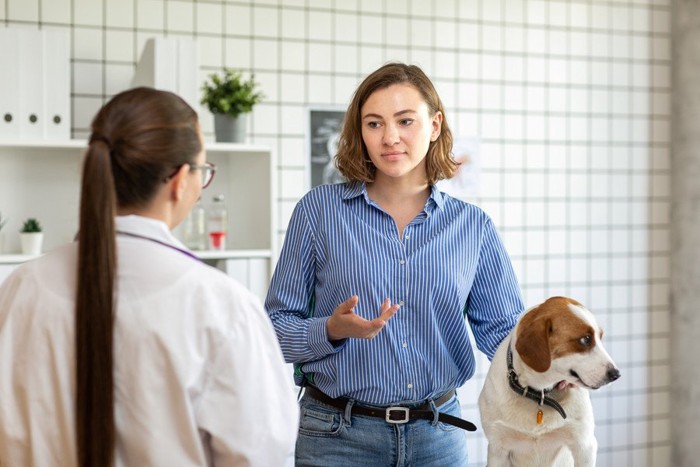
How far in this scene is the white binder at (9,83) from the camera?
8.68 ft

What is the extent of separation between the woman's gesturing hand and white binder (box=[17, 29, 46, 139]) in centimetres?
165

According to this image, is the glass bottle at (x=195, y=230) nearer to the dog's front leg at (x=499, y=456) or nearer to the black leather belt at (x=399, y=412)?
the black leather belt at (x=399, y=412)

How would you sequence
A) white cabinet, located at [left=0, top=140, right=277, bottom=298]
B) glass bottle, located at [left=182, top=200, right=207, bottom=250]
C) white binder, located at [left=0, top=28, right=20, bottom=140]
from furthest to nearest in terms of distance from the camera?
glass bottle, located at [left=182, top=200, right=207, bottom=250]
white cabinet, located at [left=0, top=140, right=277, bottom=298]
white binder, located at [left=0, top=28, right=20, bottom=140]

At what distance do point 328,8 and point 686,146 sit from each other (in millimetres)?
1850

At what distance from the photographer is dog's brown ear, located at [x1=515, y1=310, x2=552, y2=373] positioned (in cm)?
140

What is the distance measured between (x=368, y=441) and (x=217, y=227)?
1.56m

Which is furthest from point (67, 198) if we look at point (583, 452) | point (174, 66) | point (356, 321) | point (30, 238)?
point (583, 452)

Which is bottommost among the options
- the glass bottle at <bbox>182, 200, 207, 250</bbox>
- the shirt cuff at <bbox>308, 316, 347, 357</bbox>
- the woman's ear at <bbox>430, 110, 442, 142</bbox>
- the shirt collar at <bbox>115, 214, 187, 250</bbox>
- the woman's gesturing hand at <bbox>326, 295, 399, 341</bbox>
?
the shirt cuff at <bbox>308, 316, 347, 357</bbox>

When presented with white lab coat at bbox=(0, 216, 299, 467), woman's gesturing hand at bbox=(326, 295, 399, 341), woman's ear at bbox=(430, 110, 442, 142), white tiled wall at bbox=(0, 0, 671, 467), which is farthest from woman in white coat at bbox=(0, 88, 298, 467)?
white tiled wall at bbox=(0, 0, 671, 467)

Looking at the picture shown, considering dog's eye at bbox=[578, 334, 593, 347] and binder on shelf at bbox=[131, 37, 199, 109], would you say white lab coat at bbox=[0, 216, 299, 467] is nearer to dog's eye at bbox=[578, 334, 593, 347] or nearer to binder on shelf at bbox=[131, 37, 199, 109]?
dog's eye at bbox=[578, 334, 593, 347]

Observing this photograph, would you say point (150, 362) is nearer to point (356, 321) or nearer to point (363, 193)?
point (356, 321)

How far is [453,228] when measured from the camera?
1690mm

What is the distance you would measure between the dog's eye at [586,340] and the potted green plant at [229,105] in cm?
181

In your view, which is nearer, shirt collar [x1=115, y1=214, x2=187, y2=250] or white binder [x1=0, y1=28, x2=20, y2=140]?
shirt collar [x1=115, y1=214, x2=187, y2=250]
